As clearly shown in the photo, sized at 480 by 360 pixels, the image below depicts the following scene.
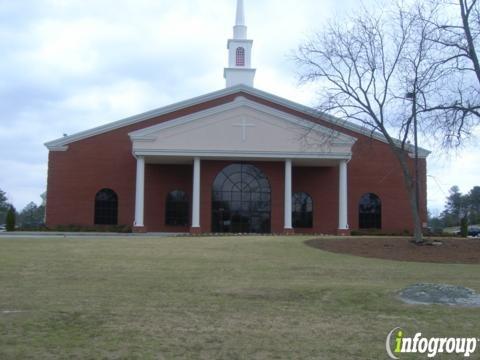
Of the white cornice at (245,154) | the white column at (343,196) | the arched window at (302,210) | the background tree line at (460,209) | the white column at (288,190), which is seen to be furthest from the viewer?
the background tree line at (460,209)

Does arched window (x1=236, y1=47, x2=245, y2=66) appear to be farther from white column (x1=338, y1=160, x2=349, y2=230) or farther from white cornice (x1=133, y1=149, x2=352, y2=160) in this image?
white column (x1=338, y1=160, x2=349, y2=230)

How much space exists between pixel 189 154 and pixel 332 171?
10490mm

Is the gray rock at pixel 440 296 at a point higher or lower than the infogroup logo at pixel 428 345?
higher

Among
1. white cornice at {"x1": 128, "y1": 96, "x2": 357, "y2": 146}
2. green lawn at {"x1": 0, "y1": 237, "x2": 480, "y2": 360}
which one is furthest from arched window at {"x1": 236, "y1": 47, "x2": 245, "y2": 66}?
green lawn at {"x1": 0, "y1": 237, "x2": 480, "y2": 360}

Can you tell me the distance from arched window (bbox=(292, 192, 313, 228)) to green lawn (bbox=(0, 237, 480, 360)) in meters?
21.6

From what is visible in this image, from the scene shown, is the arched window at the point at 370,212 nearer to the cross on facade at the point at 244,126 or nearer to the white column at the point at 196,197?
the cross on facade at the point at 244,126

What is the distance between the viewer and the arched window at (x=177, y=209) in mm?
38219

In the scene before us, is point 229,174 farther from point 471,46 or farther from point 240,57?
point 471,46

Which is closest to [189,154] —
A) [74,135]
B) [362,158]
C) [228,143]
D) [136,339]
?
[228,143]

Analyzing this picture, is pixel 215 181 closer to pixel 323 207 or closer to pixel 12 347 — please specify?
pixel 323 207

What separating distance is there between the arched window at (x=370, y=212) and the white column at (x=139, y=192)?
15205 mm

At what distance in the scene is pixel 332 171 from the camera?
127 ft

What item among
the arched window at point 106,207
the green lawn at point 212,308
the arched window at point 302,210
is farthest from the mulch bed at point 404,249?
the arched window at point 106,207

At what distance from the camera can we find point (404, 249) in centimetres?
2072
